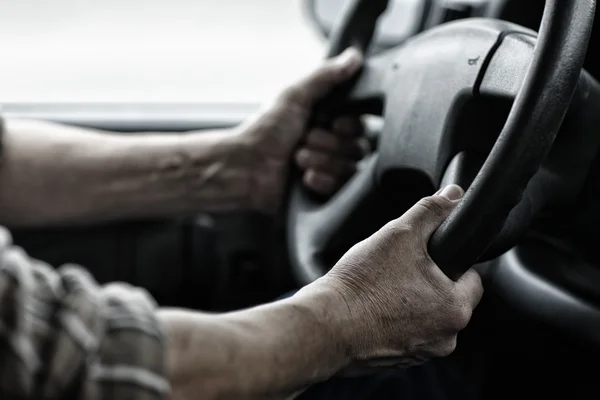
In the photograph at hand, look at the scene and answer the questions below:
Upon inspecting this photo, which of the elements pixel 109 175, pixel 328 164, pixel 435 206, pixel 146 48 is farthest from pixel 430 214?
pixel 146 48

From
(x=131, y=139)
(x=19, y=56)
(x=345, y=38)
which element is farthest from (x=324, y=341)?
(x=19, y=56)

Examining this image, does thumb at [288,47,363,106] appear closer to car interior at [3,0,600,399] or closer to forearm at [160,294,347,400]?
car interior at [3,0,600,399]

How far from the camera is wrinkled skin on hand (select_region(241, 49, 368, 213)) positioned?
41.3 inches

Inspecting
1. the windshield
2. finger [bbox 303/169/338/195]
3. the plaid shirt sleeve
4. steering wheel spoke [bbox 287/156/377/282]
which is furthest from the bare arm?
the windshield

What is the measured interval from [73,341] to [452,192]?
0.93 ft

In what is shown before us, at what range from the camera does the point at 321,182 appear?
1054 millimetres

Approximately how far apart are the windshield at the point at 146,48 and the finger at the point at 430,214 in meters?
0.88

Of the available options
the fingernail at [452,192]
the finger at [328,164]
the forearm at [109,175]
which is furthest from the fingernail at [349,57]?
the fingernail at [452,192]

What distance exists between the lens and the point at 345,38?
1.05 m

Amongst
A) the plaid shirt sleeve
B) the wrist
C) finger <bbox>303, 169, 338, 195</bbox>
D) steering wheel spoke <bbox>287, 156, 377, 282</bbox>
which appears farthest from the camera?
finger <bbox>303, 169, 338, 195</bbox>

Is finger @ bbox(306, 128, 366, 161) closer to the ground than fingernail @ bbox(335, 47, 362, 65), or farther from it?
closer to the ground

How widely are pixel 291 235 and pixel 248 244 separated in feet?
0.94

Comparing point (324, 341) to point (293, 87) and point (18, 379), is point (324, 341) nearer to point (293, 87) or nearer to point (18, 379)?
point (18, 379)

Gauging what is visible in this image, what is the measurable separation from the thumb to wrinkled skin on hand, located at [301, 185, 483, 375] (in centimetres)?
39
